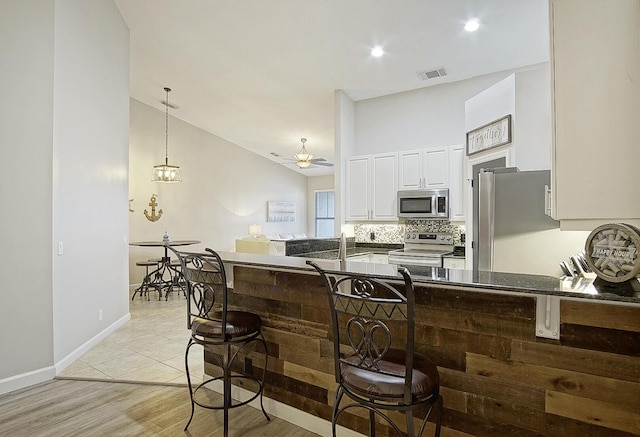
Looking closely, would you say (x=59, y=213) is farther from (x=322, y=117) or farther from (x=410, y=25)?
(x=322, y=117)

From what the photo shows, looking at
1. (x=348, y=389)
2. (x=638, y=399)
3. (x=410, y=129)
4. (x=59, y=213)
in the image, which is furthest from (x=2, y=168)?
(x=410, y=129)

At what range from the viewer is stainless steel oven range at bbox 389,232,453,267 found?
439 cm

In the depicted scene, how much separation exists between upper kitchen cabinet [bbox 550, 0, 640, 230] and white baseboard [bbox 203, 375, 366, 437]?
5.42ft

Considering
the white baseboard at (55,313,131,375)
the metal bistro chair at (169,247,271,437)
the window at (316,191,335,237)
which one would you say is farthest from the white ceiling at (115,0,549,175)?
the window at (316,191,335,237)

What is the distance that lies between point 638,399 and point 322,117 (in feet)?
19.5

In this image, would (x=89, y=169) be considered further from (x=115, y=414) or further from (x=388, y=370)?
(x=388, y=370)

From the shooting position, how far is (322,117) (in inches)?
259

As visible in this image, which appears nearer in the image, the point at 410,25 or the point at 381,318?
the point at 381,318

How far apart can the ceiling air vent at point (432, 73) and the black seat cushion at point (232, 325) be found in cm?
381

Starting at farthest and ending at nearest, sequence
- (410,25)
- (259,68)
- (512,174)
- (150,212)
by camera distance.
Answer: (150,212) → (259,68) → (410,25) → (512,174)

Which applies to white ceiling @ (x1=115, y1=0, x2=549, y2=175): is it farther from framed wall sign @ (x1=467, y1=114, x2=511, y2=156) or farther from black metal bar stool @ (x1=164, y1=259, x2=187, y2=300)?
black metal bar stool @ (x1=164, y1=259, x2=187, y2=300)

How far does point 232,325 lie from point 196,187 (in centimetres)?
665

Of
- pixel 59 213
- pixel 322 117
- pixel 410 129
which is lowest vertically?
pixel 59 213

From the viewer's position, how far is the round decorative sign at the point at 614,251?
1.33 m
